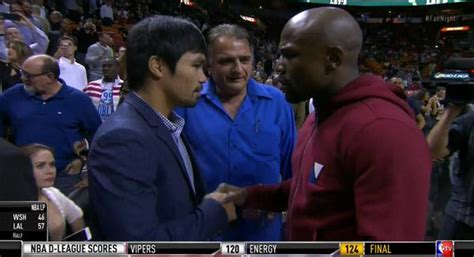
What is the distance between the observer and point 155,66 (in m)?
0.69

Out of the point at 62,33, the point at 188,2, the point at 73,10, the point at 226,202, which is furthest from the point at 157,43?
the point at 188,2

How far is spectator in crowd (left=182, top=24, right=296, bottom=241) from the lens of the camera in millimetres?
1026

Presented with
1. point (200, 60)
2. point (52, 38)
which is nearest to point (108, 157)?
point (200, 60)

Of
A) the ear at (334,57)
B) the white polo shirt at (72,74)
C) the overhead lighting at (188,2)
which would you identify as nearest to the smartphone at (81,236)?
the ear at (334,57)

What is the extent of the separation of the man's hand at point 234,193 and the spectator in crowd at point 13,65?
1.34 meters

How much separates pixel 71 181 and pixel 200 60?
2.90 feet

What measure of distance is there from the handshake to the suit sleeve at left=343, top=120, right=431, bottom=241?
0.22 meters

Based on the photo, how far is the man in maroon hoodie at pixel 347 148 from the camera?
0.57 metres

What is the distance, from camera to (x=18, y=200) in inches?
24.0

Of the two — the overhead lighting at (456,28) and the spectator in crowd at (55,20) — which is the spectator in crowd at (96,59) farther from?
the overhead lighting at (456,28)

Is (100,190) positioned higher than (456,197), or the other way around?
(100,190)

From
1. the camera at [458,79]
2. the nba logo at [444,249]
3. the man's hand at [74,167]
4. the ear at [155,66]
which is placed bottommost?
the man's hand at [74,167]

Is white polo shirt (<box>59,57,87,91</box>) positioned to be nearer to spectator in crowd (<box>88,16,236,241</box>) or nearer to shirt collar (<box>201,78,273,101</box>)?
shirt collar (<box>201,78,273,101</box>)

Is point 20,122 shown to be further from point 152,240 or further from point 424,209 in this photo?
point 424,209
